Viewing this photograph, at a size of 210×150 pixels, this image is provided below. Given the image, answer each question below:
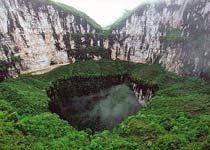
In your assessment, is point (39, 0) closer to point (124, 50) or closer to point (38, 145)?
point (124, 50)

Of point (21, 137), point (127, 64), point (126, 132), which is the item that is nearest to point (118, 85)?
point (127, 64)

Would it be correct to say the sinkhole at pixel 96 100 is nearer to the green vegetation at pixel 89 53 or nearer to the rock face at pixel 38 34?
the rock face at pixel 38 34

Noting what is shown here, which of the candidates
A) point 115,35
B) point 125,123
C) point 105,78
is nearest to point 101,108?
point 105,78

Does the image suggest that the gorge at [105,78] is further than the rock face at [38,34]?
No

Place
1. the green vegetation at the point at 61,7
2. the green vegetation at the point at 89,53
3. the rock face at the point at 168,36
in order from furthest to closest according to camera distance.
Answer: the green vegetation at the point at 89,53 < the green vegetation at the point at 61,7 < the rock face at the point at 168,36

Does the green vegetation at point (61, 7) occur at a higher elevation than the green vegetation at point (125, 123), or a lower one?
higher

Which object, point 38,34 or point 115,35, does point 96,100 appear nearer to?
point 38,34

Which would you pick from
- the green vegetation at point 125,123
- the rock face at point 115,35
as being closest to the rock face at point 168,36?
the rock face at point 115,35
